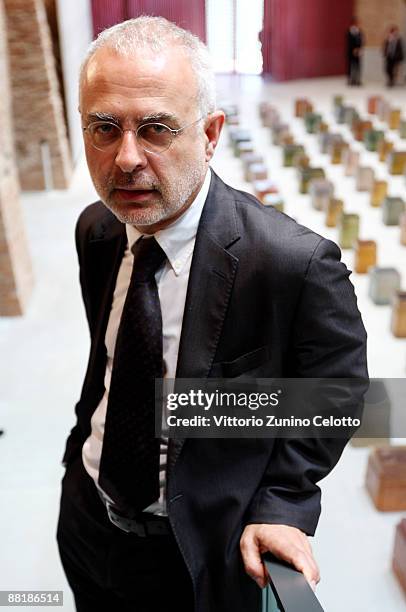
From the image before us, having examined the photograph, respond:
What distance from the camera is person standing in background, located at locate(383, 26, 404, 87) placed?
12234 millimetres

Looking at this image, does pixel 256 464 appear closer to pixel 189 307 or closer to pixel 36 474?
pixel 189 307

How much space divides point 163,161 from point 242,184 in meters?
5.90

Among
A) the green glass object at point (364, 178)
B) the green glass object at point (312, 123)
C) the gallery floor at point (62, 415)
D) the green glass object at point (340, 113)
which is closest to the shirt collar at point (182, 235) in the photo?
the gallery floor at point (62, 415)

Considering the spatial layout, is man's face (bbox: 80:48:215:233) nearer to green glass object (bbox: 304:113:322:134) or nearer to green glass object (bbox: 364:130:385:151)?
green glass object (bbox: 364:130:385:151)

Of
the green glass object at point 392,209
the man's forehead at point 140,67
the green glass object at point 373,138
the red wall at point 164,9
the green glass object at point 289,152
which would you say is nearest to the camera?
the man's forehead at point 140,67

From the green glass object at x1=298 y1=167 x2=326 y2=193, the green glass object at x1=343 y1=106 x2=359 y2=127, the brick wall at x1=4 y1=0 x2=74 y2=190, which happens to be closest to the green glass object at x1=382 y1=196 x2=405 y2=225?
the green glass object at x1=298 y1=167 x2=326 y2=193

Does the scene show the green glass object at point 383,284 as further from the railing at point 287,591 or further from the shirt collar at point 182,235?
the railing at point 287,591

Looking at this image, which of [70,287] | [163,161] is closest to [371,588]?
[163,161]

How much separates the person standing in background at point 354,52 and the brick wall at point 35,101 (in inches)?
241

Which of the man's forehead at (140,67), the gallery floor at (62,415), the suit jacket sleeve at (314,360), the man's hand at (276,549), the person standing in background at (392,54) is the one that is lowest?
the gallery floor at (62,415)

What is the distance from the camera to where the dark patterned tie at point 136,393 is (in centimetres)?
163

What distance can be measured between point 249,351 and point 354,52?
11608mm

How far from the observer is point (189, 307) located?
5.21ft

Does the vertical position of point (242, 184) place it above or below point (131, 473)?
below
